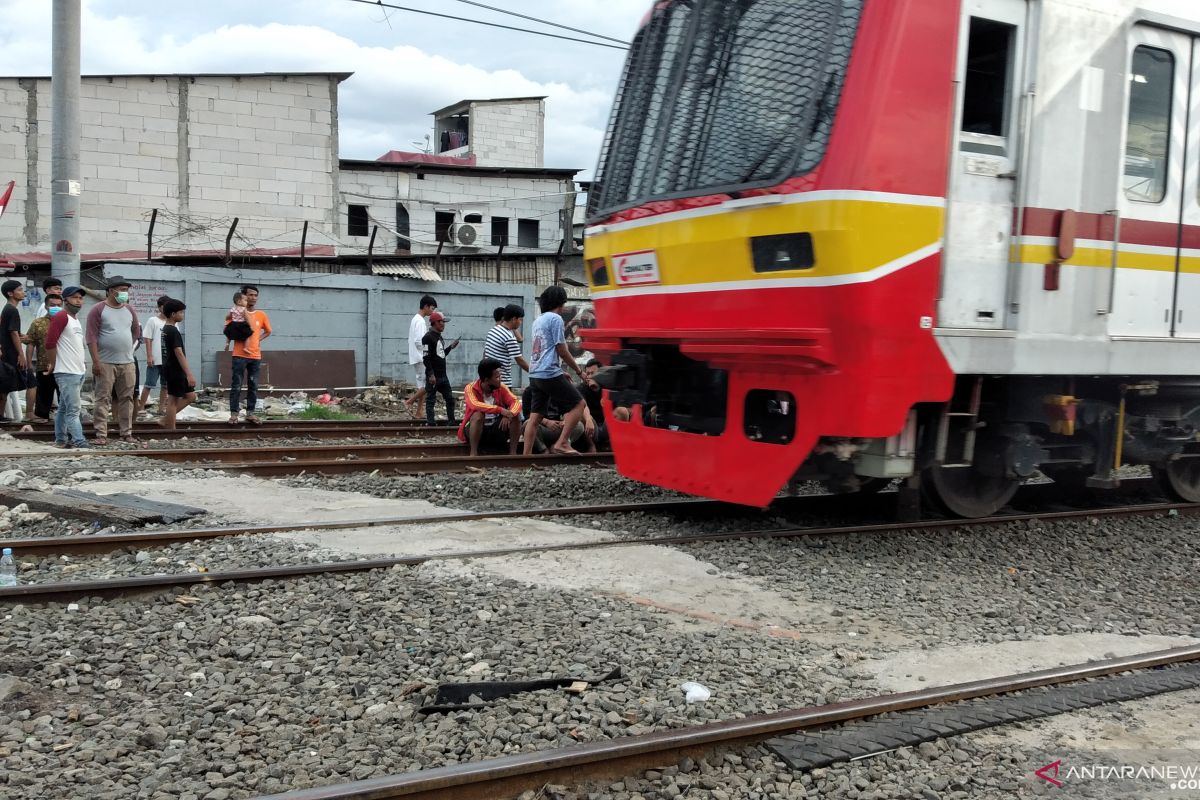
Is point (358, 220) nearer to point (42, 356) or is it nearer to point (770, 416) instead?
point (42, 356)

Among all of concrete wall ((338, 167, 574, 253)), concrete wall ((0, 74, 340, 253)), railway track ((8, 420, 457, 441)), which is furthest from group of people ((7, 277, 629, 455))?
concrete wall ((338, 167, 574, 253))

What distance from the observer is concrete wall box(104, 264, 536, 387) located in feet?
53.6

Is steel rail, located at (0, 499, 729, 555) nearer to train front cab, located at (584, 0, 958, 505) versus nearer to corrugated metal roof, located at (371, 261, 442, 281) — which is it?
train front cab, located at (584, 0, 958, 505)

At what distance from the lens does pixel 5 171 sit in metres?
22.9

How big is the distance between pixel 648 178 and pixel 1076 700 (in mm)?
3931

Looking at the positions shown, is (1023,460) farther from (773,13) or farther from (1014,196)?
(773,13)

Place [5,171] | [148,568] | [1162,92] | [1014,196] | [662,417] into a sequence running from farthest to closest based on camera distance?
[5,171] < [662,417] < [1162,92] < [1014,196] < [148,568]

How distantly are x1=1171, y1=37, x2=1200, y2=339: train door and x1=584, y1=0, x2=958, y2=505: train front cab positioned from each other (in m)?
1.98

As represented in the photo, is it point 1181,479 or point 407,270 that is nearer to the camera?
point 1181,479

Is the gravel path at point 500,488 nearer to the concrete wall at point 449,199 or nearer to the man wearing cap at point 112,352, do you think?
the man wearing cap at point 112,352

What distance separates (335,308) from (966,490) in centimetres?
1336

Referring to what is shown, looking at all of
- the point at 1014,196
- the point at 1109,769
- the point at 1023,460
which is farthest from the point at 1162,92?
the point at 1109,769

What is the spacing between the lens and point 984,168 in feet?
18.3

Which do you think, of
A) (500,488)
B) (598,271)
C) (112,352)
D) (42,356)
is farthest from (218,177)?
(598,271)
